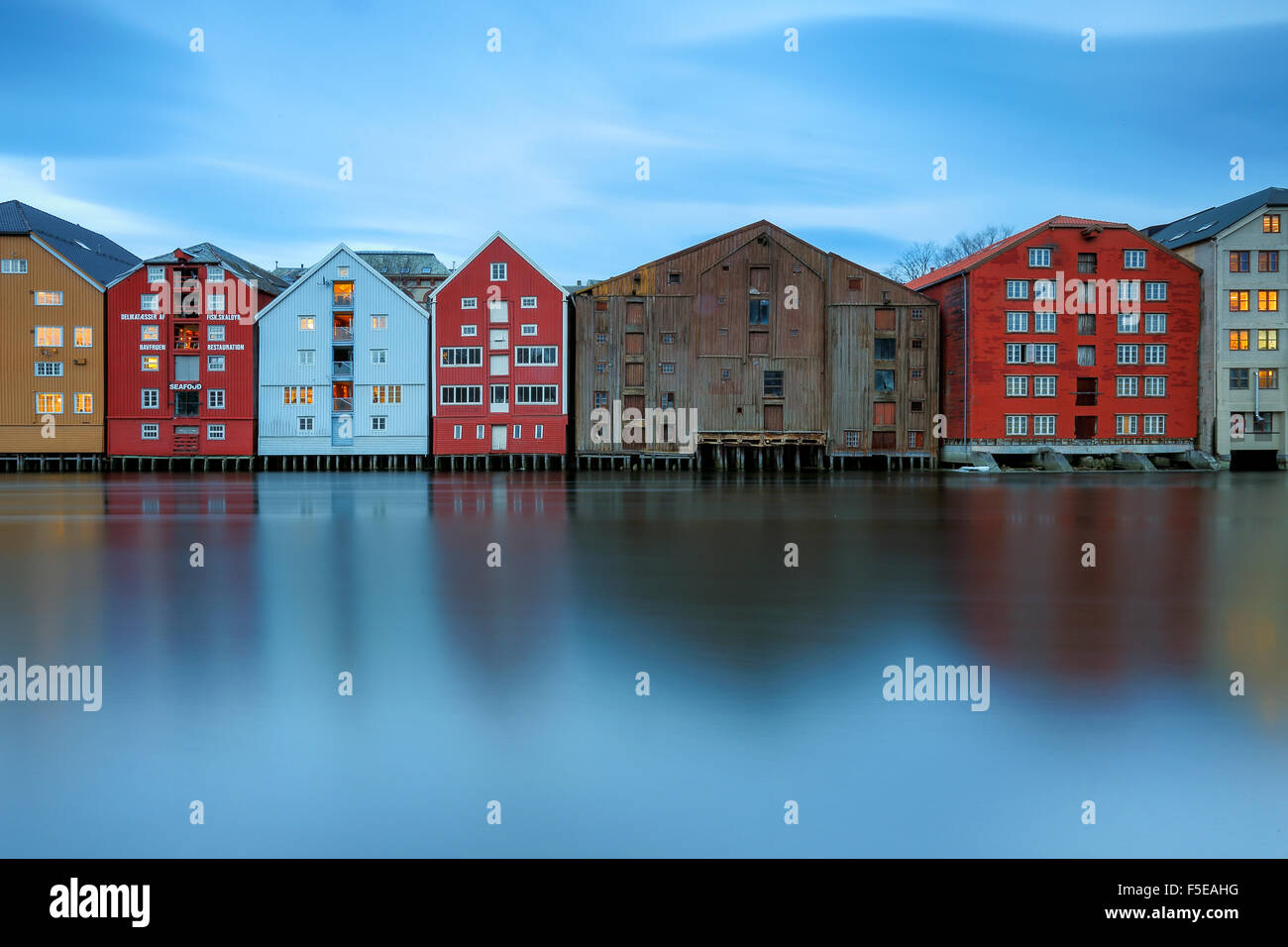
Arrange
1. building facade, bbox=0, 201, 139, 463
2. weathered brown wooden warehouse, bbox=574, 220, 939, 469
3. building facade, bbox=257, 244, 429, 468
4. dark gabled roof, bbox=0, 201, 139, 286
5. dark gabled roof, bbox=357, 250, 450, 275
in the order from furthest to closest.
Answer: dark gabled roof, bbox=357, 250, 450, 275 < dark gabled roof, bbox=0, 201, 139, 286 < building facade, bbox=257, 244, 429, 468 < building facade, bbox=0, 201, 139, 463 < weathered brown wooden warehouse, bbox=574, 220, 939, 469

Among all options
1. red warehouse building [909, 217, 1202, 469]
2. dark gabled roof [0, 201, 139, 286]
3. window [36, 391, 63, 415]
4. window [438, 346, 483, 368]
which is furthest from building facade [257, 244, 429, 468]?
red warehouse building [909, 217, 1202, 469]

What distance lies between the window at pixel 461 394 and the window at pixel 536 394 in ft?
5.35

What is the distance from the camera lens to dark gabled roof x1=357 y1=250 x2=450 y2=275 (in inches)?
3034

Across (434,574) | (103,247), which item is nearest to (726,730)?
(434,574)

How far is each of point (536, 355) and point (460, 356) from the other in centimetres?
519

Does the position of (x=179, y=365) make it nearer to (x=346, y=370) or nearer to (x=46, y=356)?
(x=46, y=356)

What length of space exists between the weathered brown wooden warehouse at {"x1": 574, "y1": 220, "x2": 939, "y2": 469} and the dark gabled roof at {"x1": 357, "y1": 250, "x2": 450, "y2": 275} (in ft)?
77.2

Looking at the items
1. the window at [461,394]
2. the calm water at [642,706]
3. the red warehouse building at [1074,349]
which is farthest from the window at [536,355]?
the calm water at [642,706]

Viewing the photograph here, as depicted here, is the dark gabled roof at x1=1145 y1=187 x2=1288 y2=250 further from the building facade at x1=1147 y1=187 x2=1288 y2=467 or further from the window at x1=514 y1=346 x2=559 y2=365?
the window at x1=514 y1=346 x2=559 y2=365

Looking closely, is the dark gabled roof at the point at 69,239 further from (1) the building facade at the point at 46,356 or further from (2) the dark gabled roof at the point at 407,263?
(2) the dark gabled roof at the point at 407,263

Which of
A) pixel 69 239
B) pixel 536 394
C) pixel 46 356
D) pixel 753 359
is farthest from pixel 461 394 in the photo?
pixel 69 239

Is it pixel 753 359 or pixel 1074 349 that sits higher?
pixel 1074 349

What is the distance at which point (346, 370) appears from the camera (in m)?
60.3
